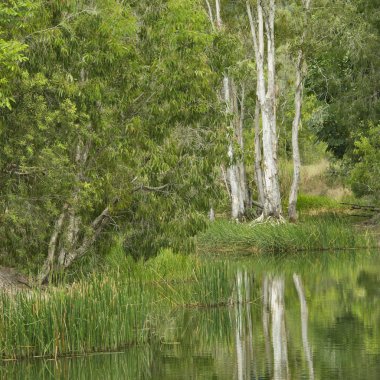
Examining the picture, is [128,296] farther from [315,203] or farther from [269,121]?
[315,203]

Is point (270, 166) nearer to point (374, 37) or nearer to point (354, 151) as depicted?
point (354, 151)

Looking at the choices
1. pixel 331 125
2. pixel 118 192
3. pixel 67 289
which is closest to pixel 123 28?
pixel 118 192

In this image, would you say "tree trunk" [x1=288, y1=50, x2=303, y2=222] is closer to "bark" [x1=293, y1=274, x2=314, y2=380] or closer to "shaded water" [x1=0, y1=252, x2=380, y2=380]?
"bark" [x1=293, y1=274, x2=314, y2=380]

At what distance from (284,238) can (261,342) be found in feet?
55.5

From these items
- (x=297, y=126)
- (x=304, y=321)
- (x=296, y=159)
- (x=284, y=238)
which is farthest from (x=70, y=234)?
(x=297, y=126)

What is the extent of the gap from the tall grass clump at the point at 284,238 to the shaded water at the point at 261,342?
824 cm

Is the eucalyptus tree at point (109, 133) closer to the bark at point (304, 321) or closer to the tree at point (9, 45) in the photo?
the tree at point (9, 45)

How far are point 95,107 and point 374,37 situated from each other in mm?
19761

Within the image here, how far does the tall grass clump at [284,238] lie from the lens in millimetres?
33312

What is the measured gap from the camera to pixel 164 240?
20203mm

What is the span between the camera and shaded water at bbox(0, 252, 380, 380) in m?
14.1

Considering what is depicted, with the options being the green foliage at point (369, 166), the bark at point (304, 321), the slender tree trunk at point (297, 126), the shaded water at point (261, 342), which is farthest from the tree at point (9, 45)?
the slender tree trunk at point (297, 126)

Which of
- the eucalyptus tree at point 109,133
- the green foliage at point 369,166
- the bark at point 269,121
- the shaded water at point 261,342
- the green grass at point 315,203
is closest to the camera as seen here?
the shaded water at point 261,342

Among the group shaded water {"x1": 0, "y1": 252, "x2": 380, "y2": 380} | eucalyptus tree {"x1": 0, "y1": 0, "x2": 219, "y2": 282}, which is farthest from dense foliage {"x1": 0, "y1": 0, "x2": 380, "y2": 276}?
shaded water {"x1": 0, "y1": 252, "x2": 380, "y2": 380}
